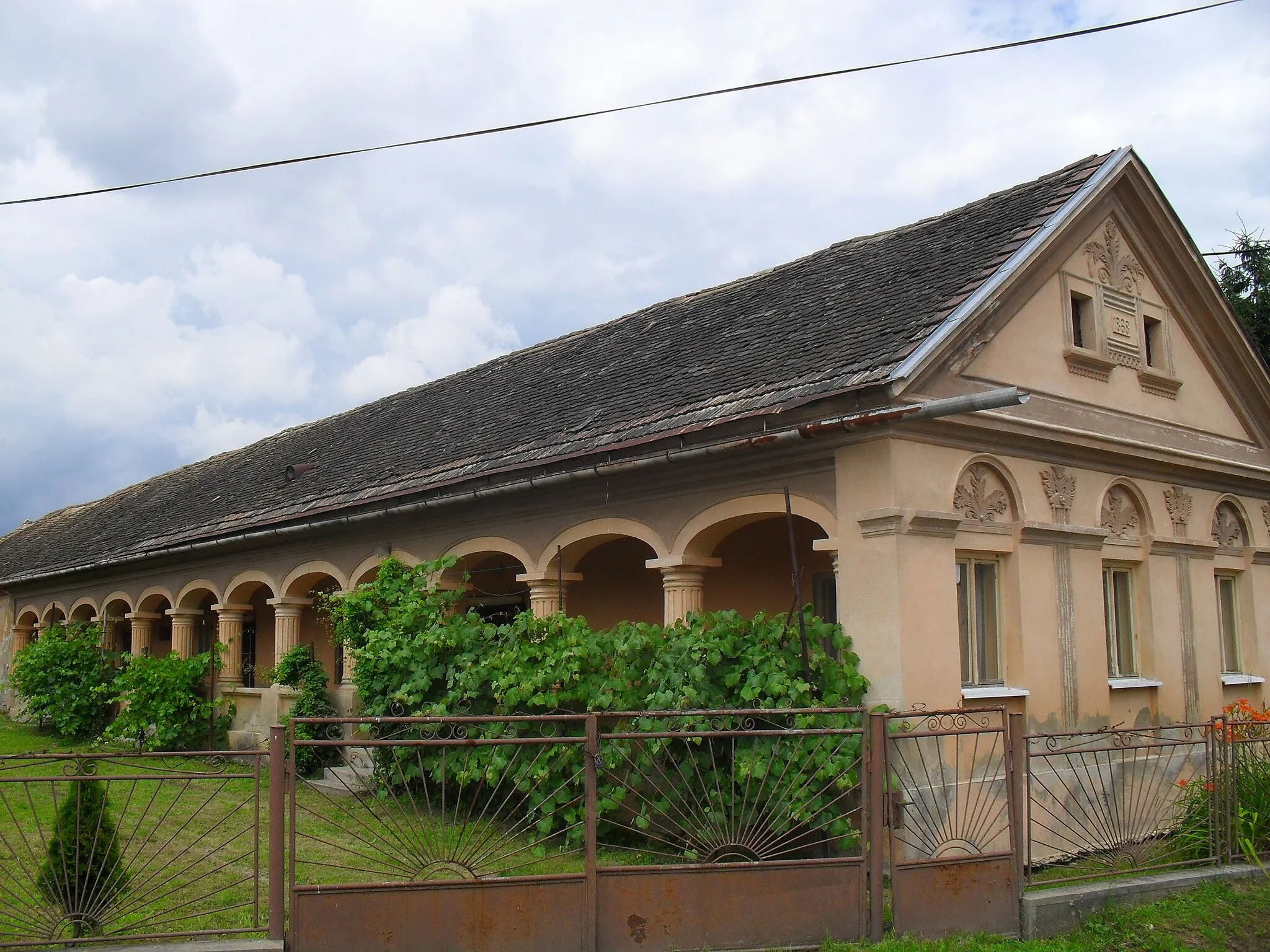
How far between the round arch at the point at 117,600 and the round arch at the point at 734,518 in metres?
14.0

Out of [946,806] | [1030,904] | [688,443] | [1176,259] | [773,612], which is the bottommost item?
[1030,904]

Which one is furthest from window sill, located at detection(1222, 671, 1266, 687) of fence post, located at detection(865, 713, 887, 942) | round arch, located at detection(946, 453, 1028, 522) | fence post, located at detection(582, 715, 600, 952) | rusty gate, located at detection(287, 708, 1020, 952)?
fence post, located at detection(582, 715, 600, 952)

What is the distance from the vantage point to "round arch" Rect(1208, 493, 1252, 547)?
12812 mm

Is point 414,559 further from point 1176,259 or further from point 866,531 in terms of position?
point 1176,259

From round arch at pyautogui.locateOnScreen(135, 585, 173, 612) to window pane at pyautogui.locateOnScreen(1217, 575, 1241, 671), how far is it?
15.6 meters

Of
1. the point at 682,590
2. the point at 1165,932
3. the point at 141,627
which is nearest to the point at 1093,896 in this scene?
the point at 1165,932

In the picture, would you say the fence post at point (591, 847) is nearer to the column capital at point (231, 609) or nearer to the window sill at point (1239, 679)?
the window sill at point (1239, 679)

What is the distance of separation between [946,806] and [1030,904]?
28.8 inches

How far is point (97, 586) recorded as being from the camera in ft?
72.1

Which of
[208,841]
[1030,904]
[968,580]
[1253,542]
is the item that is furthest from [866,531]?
[1253,542]

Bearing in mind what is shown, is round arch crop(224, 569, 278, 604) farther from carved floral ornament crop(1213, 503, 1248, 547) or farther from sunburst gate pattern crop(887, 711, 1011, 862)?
carved floral ornament crop(1213, 503, 1248, 547)

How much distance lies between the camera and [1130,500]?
11.5 meters

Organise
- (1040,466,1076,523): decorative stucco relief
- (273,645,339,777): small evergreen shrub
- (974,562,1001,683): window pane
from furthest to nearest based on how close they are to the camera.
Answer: (273,645,339,777): small evergreen shrub → (1040,466,1076,523): decorative stucco relief → (974,562,1001,683): window pane

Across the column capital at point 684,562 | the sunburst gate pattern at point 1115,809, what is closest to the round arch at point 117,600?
the column capital at point 684,562
